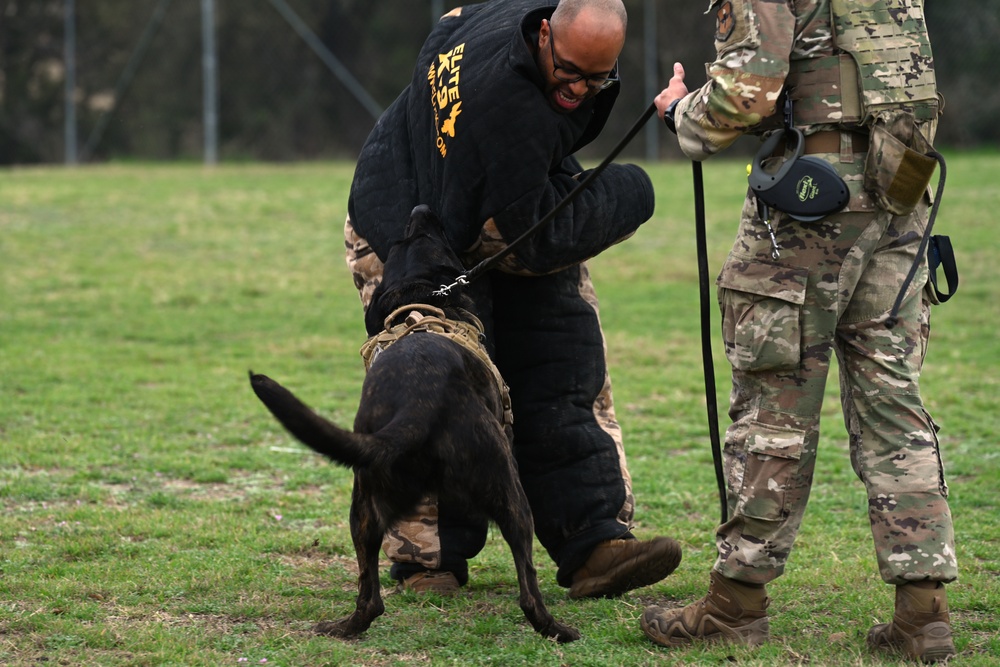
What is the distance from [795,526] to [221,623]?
6.10 feet

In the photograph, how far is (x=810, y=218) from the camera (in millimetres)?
3312

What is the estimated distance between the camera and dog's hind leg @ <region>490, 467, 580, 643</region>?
364 centimetres

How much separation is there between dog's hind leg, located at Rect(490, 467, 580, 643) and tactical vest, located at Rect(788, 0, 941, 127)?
56.6 inches

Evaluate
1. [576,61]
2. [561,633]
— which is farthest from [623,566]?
[576,61]

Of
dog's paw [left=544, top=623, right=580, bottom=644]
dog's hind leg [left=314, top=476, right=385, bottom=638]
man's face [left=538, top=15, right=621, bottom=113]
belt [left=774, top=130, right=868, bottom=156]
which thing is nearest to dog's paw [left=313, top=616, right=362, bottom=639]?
dog's hind leg [left=314, top=476, right=385, bottom=638]

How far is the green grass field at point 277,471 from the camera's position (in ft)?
12.1

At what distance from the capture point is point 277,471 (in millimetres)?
5840

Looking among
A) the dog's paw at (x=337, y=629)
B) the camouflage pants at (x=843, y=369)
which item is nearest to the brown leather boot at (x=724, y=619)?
the camouflage pants at (x=843, y=369)

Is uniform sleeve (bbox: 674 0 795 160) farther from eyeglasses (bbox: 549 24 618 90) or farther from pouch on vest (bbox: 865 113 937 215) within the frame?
eyeglasses (bbox: 549 24 618 90)

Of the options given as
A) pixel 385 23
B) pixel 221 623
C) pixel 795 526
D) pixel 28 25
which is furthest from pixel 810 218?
pixel 28 25

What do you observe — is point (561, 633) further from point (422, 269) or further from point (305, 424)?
point (422, 269)

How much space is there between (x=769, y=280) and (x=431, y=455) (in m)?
1.13

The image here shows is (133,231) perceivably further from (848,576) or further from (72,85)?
(848,576)

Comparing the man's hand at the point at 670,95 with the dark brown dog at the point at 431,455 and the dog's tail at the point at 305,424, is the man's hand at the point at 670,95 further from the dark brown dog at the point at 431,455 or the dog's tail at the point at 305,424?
the dog's tail at the point at 305,424
